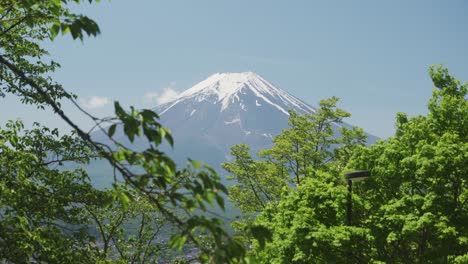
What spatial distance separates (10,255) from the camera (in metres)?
6.58

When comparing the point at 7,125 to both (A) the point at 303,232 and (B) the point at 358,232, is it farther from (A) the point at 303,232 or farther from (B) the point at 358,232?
(B) the point at 358,232

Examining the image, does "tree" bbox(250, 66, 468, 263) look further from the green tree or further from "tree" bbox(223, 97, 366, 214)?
"tree" bbox(223, 97, 366, 214)

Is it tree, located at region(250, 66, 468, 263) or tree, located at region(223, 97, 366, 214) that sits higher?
tree, located at region(223, 97, 366, 214)

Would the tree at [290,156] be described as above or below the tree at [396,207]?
above

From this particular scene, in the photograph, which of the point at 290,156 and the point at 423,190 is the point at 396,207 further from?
the point at 290,156

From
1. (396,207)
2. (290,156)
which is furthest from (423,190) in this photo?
(290,156)

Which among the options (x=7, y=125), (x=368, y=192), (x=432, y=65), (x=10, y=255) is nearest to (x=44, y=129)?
(x=7, y=125)

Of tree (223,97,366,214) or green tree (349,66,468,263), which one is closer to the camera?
green tree (349,66,468,263)

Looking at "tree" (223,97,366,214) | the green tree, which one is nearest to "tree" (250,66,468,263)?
the green tree

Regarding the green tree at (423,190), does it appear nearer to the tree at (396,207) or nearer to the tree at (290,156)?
the tree at (396,207)

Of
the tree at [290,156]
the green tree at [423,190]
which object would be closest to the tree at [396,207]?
the green tree at [423,190]

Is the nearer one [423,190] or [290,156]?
[423,190]

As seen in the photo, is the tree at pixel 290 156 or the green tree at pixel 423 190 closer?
the green tree at pixel 423 190

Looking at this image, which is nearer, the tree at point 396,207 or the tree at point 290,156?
the tree at point 396,207
